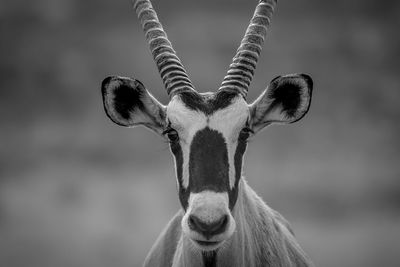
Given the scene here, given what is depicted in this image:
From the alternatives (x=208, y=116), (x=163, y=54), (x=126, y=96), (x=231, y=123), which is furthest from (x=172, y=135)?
(x=163, y=54)

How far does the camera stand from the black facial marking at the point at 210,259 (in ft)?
34.0

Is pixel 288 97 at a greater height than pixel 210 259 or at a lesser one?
greater

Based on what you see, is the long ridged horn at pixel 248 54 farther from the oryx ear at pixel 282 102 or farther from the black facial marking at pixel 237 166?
the black facial marking at pixel 237 166

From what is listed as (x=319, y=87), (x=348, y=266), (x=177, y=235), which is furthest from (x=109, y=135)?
(x=177, y=235)

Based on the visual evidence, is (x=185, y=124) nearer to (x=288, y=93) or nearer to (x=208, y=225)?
(x=208, y=225)

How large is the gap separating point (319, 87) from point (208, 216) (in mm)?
168425

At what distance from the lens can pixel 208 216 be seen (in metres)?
9.25

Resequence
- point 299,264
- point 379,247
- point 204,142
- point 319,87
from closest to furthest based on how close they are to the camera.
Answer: point 204,142
point 299,264
point 379,247
point 319,87

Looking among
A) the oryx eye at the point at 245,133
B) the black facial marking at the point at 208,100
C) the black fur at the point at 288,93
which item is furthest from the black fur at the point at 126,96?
the black fur at the point at 288,93

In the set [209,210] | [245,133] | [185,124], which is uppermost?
[185,124]

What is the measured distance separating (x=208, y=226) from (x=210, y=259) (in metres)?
1.20

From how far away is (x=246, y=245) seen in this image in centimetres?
1077

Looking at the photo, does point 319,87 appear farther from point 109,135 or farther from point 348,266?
point 348,266

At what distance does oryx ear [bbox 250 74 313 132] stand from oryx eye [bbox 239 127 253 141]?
0.23 m
